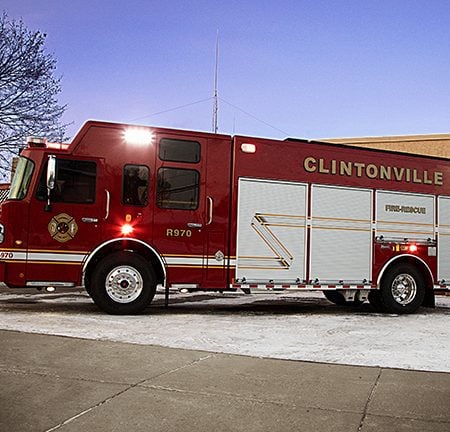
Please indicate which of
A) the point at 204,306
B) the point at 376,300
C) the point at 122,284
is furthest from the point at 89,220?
the point at 376,300

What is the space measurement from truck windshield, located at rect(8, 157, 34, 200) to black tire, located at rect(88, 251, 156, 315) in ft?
5.69

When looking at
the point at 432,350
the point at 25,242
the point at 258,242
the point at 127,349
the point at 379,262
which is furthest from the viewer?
the point at 379,262

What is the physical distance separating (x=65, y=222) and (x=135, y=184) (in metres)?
1.31

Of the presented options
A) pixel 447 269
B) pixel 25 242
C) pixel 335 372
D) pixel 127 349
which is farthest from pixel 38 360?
pixel 447 269

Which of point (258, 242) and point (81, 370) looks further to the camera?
point (258, 242)

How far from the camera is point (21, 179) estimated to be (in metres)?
9.90

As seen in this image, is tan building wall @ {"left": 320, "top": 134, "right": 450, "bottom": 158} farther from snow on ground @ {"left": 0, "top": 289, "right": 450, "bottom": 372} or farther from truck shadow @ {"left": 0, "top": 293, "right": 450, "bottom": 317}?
snow on ground @ {"left": 0, "top": 289, "right": 450, "bottom": 372}

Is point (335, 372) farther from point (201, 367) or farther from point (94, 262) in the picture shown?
point (94, 262)

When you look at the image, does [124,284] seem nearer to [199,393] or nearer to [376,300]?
[199,393]

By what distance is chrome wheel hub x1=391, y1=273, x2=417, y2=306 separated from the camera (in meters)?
11.5

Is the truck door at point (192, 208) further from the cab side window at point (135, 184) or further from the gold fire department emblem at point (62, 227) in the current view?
the gold fire department emblem at point (62, 227)

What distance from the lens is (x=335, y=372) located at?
19.7ft

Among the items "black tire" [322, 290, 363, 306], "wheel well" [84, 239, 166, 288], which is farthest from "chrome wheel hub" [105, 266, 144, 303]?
"black tire" [322, 290, 363, 306]

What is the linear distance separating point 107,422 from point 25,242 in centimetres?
590
